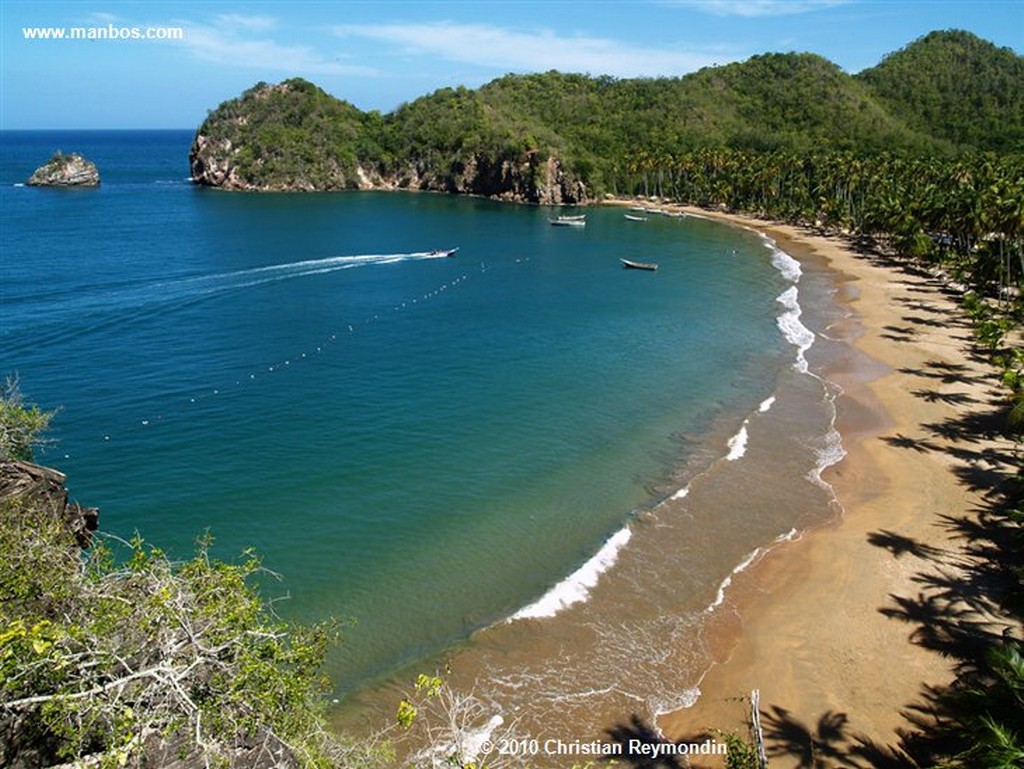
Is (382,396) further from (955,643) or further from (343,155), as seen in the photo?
(343,155)

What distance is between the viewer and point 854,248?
3725 inches

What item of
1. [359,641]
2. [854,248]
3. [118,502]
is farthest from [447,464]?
[854,248]

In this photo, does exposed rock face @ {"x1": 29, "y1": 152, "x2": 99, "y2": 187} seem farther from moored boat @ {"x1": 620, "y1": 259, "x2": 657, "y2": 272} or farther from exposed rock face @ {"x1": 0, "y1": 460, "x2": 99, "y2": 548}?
exposed rock face @ {"x1": 0, "y1": 460, "x2": 99, "y2": 548}

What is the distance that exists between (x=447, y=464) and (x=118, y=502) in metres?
14.3

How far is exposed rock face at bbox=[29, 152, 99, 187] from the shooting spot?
148375 millimetres

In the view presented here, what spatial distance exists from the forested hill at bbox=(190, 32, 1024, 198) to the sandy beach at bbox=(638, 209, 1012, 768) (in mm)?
110623

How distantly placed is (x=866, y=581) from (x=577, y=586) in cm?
1068

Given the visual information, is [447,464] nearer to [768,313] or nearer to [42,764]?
[42,764]

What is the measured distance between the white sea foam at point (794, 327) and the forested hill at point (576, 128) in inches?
3229

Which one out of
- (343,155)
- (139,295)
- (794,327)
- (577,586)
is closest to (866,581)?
(577,586)

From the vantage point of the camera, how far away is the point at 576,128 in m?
175

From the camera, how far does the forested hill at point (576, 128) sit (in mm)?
149000

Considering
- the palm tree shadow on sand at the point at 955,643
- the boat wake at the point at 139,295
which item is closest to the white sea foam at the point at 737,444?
the palm tree shadow on sand at the point at 955,643

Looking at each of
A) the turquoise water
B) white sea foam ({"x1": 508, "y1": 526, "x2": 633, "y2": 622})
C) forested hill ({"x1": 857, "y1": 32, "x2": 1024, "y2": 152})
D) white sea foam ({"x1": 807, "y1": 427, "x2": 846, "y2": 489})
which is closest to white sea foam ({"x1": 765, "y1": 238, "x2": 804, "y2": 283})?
the turquoise water
